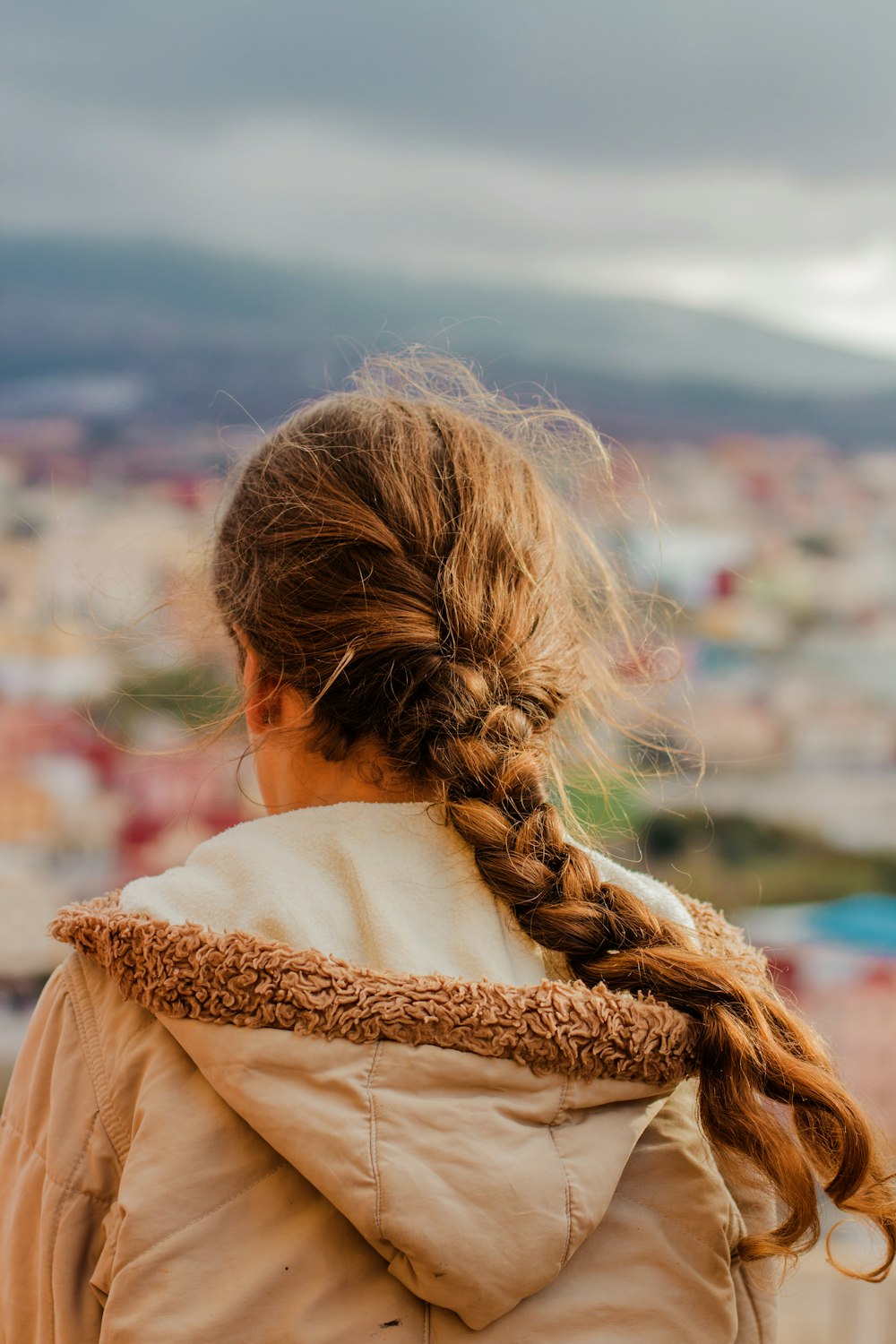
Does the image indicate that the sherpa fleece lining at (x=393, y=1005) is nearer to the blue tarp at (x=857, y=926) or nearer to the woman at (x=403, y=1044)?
the woman at (x=403, y=1044)

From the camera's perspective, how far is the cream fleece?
556 millimetres

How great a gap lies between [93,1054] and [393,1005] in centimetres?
→ 18

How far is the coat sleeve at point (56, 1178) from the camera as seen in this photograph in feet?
1.87

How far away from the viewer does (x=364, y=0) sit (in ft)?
5.82

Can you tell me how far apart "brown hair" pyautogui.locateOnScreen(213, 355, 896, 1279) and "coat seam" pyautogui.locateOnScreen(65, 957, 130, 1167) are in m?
0.18

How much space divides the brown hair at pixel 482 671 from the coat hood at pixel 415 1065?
0.12ft

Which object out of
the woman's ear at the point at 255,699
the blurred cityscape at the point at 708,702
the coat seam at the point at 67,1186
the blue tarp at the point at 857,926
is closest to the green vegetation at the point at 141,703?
the blurred cityscape at the point at 708,702

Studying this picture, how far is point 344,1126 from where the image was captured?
500 millimetres

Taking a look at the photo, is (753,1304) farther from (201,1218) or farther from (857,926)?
(857,926)

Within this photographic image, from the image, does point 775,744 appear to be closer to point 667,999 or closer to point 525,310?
point 525,310

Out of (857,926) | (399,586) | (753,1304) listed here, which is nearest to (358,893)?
(399,586)

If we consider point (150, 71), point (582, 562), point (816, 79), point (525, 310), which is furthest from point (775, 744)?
point (150, 71)

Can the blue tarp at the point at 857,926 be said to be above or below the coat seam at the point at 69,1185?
below

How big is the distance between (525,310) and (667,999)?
1.90m
